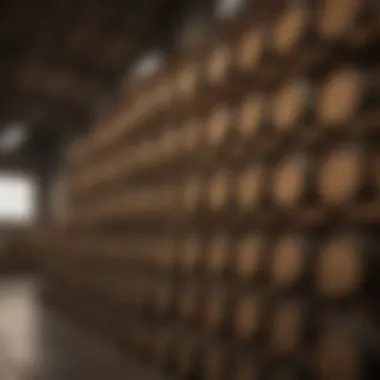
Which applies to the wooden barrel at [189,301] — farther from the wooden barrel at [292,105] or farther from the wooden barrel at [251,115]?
the wooden barrel at [292,105]

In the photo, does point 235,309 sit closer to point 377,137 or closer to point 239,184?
point 239,184

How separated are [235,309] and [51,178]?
43.7ft

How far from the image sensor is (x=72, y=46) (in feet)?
25.2

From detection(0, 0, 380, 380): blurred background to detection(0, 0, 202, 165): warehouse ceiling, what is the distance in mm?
2850

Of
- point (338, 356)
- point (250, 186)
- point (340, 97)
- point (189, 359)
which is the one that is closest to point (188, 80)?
point (250, 186)

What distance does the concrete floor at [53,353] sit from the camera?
2.34 m

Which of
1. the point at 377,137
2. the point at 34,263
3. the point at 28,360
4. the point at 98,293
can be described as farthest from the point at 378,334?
the point at 34,263

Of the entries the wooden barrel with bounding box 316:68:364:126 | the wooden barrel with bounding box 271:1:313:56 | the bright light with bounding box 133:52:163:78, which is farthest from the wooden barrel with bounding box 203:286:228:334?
the bright light with bounding box 133:52:163:78

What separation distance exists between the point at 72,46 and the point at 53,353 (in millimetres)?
5777

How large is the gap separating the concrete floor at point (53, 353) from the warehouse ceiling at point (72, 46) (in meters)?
3.91

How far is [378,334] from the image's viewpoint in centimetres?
135

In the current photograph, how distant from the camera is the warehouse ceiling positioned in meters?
6.52

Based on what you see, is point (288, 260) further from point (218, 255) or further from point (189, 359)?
point (189, 359)

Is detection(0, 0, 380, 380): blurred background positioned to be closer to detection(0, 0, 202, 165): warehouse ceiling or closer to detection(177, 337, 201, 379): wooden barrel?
detection(177, 337, 201, 379): wooden barrel
